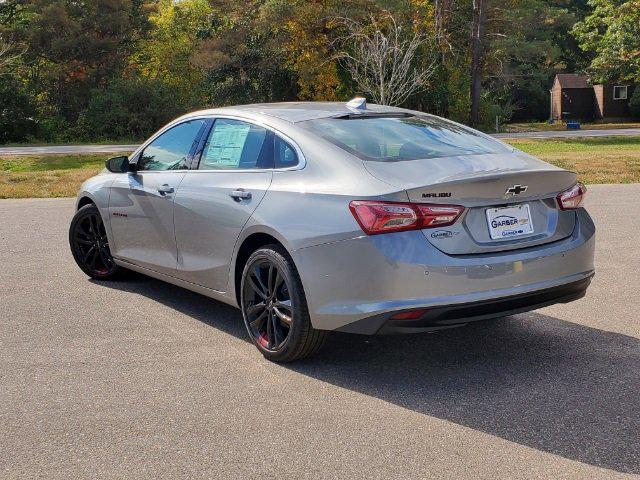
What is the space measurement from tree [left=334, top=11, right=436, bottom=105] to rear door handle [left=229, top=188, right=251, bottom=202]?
30.8 metres

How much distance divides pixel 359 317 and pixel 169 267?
6.96 feet

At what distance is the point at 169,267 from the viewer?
20.0 feet

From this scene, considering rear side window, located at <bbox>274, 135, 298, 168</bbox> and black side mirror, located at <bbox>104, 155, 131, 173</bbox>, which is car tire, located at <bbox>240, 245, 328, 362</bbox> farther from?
black side mirror, located at <bbox>104, 155, 131, 173</bbox>

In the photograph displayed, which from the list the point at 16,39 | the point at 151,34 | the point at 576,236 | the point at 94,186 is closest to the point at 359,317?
the point at 576,236

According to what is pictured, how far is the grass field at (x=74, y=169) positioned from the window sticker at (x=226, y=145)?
11900 millimetres

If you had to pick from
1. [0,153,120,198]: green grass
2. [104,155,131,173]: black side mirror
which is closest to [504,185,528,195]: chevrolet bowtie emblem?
[104,155,131,173]: black side mirror

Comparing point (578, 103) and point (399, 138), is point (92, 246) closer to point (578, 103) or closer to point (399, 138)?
point (399, 138)

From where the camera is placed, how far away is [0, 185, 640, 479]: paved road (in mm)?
3635

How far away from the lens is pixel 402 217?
172 inches

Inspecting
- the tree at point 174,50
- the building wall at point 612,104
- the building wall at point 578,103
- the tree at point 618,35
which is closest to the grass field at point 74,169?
the tree at point 618,35

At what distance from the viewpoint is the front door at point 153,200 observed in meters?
6.07

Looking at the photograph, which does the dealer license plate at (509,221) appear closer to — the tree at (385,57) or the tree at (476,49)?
the tree at (385,57)

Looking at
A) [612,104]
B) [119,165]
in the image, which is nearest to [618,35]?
[612,104]

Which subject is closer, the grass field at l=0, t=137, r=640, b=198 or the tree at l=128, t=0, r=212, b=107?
the grass field at l=0, t=137, r=640, b=198
